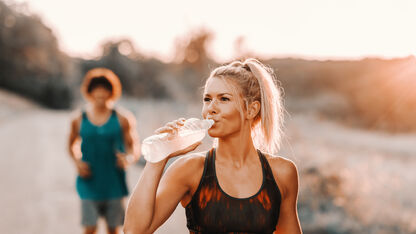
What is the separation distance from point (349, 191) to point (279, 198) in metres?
4.96

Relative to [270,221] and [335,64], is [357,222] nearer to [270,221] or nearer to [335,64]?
[270,221]

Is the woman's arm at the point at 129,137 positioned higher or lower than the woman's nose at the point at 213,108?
lower

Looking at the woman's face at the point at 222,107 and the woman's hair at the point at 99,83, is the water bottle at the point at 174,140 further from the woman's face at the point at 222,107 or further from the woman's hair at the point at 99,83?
the woman's hair at the point at 99,83

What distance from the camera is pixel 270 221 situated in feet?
6.95

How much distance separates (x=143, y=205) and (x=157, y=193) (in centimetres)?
15

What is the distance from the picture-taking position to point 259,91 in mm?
2354

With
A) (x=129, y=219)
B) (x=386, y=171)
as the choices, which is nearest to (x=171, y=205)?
(x=129, y=219)

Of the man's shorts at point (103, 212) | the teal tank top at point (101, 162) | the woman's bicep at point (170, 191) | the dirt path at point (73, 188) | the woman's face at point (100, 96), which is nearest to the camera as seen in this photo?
the woman's bicep at point (170, 191)

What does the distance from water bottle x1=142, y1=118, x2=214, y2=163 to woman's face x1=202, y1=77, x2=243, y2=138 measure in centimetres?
5

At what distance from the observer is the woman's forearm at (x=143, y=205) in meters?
1.99

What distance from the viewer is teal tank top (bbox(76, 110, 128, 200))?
4.30 meters

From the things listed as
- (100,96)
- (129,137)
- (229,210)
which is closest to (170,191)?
(229,210)

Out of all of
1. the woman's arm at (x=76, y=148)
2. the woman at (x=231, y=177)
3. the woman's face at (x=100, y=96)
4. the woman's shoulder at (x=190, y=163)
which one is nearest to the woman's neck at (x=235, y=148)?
the woman at (x=231, y=177)

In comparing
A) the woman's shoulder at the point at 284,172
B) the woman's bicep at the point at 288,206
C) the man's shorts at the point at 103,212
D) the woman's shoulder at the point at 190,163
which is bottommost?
the man's shorts at the point at 103,212
